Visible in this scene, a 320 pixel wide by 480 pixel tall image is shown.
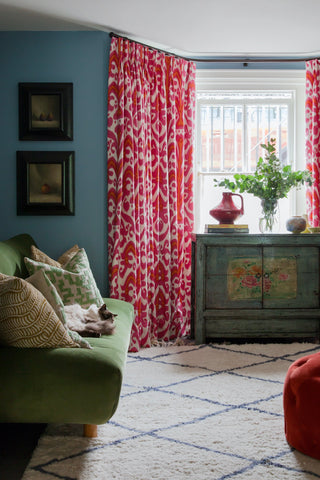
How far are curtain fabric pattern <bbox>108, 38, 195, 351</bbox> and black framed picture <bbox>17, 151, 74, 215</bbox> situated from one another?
1.10 feet

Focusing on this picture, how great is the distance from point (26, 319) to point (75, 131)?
235 cm

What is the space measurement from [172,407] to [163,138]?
2.32 m

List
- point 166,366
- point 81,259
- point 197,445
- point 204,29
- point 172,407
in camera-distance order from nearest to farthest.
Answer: point 197,445 → point 172,407 → point 81,259 → point 166,366 → point 204,29

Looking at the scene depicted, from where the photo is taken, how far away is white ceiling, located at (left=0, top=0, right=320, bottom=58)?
3533 mm

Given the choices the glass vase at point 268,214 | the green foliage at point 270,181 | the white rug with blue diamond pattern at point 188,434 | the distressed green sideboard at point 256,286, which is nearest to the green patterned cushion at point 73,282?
the white rug with blue diamond pattern at point 188,434

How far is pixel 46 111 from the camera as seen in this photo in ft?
13.6

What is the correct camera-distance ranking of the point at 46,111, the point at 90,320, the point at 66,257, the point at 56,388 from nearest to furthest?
Answer: the point at 56,388, the point at 90,320, the point at 66,257, the point at 46,111

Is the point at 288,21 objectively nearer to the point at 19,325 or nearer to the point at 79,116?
the point at 79,116

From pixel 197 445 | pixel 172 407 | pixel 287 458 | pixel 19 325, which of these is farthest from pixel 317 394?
pixel 19 325

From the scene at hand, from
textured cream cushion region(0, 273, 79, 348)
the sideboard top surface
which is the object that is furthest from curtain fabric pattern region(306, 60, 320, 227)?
textured cream cushion region(0, 273, 79, 348)

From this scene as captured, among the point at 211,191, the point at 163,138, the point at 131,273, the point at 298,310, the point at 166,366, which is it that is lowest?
the point at 166,366

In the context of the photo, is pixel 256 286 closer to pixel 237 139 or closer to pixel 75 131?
pixel 237 139

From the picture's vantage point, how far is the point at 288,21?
3.80 meters

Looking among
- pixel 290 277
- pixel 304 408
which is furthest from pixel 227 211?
pixel 304 408
